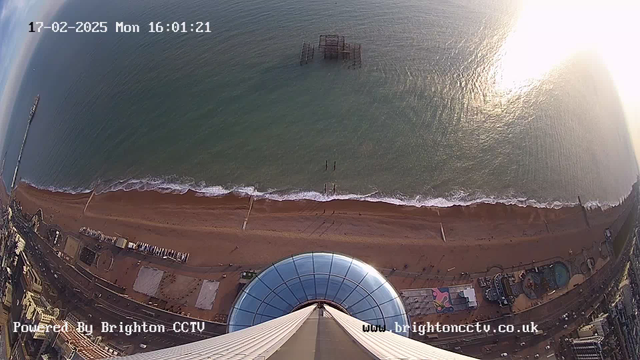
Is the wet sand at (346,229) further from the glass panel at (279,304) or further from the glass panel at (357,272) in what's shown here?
the glass panel at (279,304)

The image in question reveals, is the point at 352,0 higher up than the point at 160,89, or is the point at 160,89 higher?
the point at 352,0

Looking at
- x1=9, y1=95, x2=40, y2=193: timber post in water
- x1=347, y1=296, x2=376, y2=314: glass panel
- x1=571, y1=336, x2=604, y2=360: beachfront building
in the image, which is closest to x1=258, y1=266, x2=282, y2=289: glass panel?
x1=347, y1=296, x2=376, y2=314: glass panel

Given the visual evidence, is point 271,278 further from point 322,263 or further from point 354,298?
point 354,298

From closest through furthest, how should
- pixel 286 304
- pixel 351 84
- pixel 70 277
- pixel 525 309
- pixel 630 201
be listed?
pixel 286 304 → pixel 525 309 → pixel 70 277 → pixel 630 201 → pixel 351 84

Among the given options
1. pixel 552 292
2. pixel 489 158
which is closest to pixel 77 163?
pixel 489 158

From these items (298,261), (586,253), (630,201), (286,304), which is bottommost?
(286,304)

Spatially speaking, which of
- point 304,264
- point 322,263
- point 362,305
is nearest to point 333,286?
point 322,263

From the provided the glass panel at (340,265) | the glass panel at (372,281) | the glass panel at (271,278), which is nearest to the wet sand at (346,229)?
the glass panel at (372,281)

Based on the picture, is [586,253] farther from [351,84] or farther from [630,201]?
[351,84]
